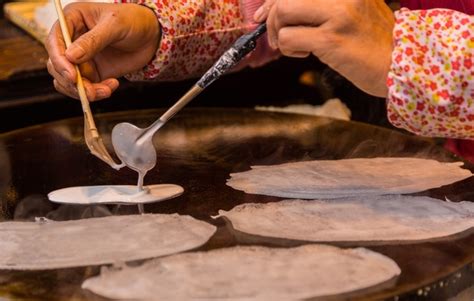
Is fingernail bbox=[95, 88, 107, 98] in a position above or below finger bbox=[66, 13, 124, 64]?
below

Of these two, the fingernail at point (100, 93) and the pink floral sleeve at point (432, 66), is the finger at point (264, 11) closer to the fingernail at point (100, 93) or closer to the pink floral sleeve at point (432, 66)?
the pink floral sleeve at point (432, 66)

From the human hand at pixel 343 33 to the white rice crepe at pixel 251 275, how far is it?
31 centimetres

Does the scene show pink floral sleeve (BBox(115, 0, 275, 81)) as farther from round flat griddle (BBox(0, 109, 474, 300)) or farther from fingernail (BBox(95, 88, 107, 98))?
fingernail (BBox(95, 88, 107, 98))

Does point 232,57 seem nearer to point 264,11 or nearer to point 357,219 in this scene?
point 264,11

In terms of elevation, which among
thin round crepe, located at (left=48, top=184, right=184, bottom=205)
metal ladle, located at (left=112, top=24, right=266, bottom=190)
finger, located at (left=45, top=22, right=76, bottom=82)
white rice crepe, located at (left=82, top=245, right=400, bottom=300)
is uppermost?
finger, located at (left=45, top=22, right=76, bottom=82)

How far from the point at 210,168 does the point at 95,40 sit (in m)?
0.34

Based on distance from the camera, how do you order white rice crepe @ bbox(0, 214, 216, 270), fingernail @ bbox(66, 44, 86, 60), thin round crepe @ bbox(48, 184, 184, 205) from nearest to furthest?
white rice crepe @ bbox(0, 214, 216, 270) → thin round crepe @ bbox(48, 184, 184, 205) → fingernail @ bbox(66, 44, 86, 60)

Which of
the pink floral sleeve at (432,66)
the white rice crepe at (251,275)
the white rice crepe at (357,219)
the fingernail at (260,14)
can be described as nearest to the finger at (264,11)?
the fingernail at (260,14)

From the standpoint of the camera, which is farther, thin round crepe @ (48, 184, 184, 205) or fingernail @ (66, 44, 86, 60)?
fingernail @ (66, 44, 86, 60)

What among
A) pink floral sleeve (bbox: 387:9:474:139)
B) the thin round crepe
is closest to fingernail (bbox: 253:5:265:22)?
→ pink floral sleeve (bbox: 387:9:474:139)

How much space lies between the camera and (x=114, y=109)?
245 cm

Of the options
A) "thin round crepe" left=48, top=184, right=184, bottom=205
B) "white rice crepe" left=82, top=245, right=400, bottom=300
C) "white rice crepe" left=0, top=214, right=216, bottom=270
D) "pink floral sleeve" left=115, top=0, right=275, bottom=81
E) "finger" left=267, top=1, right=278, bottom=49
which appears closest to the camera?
"white rice crepe" left=82, top=245, right=400, bottom=300

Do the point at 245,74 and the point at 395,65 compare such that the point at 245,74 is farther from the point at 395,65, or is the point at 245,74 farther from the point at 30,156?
the point at 395,65

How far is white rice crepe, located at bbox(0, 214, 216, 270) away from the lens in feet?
3.92
